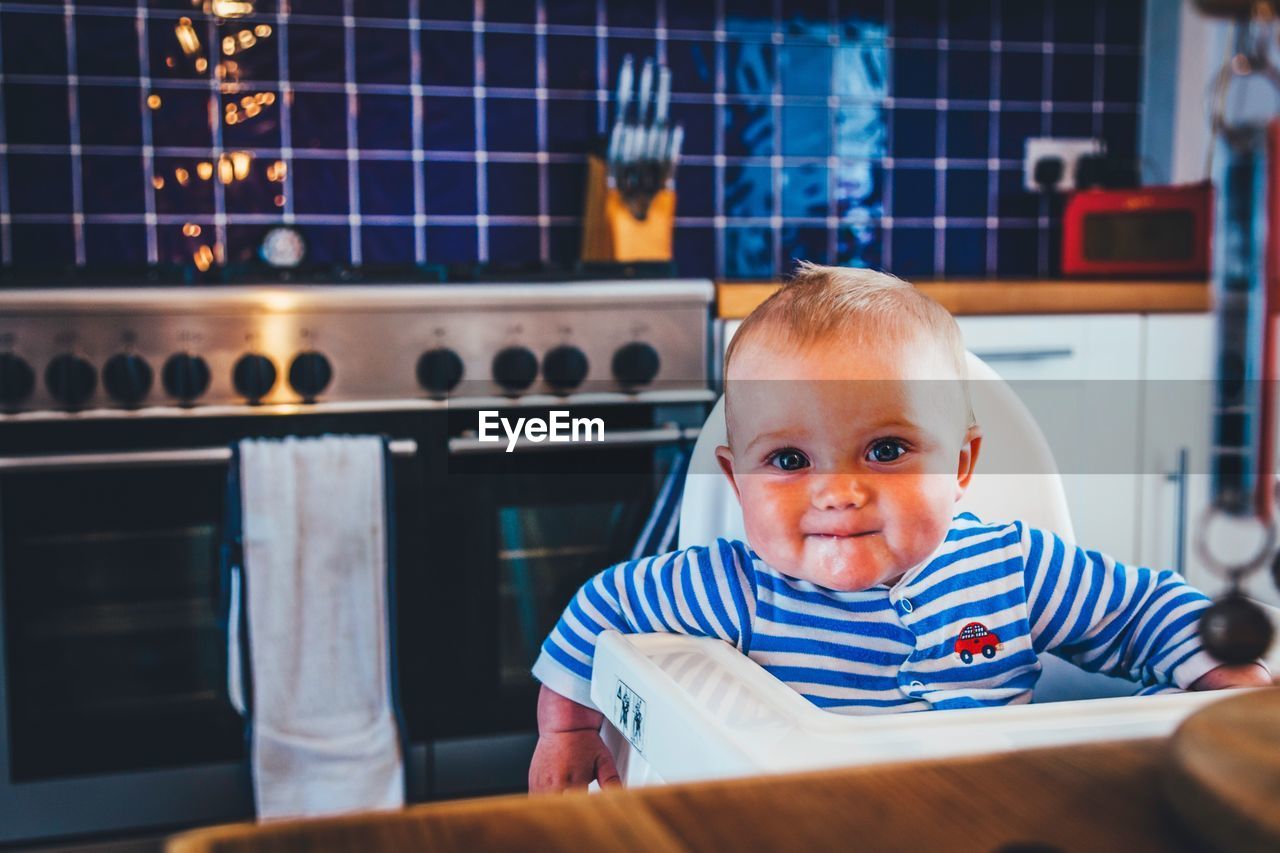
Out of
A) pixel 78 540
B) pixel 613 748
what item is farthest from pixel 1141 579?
pixel 78 540

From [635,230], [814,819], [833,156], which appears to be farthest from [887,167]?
[814,819]

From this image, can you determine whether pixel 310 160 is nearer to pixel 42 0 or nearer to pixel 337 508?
pixel 42 0

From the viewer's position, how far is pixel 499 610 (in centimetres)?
187

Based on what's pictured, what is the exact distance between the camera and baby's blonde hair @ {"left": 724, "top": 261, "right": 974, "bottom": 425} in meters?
0.89

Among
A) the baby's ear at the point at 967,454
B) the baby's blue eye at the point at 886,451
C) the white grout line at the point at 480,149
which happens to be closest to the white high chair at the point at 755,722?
the baby's blue eye at the point at 886,451

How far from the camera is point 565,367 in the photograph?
188 centimetres

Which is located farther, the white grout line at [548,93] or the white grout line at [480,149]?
the white grout line at [480,149]

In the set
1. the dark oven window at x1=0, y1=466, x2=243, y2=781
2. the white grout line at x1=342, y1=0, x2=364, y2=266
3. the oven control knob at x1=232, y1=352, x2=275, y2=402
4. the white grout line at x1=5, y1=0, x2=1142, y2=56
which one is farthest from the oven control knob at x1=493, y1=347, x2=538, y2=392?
the white grout line at x1=5, y1=0, x2=1142, y2=56

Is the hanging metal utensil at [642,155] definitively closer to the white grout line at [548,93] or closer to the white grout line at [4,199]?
the white grout line at [548,93]

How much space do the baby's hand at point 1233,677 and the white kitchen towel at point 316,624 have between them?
4.01ft

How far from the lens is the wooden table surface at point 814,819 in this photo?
296 millimetres

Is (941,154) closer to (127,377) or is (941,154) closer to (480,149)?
(480,149)

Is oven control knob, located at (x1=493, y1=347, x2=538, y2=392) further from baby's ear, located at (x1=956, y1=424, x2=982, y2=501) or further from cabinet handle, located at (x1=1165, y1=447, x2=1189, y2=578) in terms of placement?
cabinet handle, located at (x1=1165, y1=447, x2=1189, y2=578)

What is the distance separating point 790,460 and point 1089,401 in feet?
4.46
